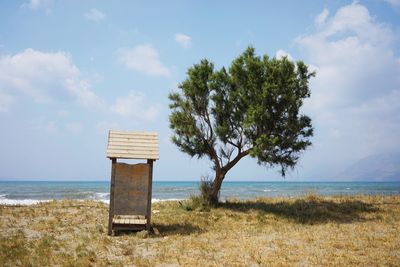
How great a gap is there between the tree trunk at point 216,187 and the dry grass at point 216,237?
73 centimetres

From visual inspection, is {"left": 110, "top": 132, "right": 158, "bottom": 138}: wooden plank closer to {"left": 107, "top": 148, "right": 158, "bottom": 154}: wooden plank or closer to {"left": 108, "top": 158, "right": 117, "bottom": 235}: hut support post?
{"left": 107, "top": 148, "right": 158, "bottom": 154}: wooden plank

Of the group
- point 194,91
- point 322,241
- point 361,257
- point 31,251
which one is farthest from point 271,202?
point 31,251

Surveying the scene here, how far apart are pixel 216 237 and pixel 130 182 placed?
13.4 ft

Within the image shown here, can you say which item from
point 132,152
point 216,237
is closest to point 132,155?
point 132,152

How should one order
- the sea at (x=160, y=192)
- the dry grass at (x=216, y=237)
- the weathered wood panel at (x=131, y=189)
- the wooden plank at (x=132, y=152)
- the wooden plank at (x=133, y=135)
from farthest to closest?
the sea at (x=160, y=192) < the wooden plank at (x=133, y=135) < the weathered wood panel at (x=131, y=189) < the wooden plank at (x=132, y=152) < the dry grass at (x=216, y=237)

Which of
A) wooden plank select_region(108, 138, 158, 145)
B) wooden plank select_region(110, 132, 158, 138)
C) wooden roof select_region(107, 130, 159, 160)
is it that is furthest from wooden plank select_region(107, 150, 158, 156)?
wooden plank select_region(110, 132, 158, 138)

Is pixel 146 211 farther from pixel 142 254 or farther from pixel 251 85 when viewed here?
pixel 251 85

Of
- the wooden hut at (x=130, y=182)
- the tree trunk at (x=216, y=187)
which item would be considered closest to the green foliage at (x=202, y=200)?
the tree trunk at (x=216, y=187)

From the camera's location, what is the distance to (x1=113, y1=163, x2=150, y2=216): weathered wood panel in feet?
49.0

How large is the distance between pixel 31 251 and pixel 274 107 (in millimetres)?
14507

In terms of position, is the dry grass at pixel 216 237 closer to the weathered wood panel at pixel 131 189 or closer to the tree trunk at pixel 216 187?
the tree trunk at pixel 216 187

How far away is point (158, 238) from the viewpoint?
46.0 ft

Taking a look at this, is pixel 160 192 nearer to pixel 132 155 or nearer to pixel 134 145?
pixel 134 145

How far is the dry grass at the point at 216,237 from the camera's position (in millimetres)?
10469
